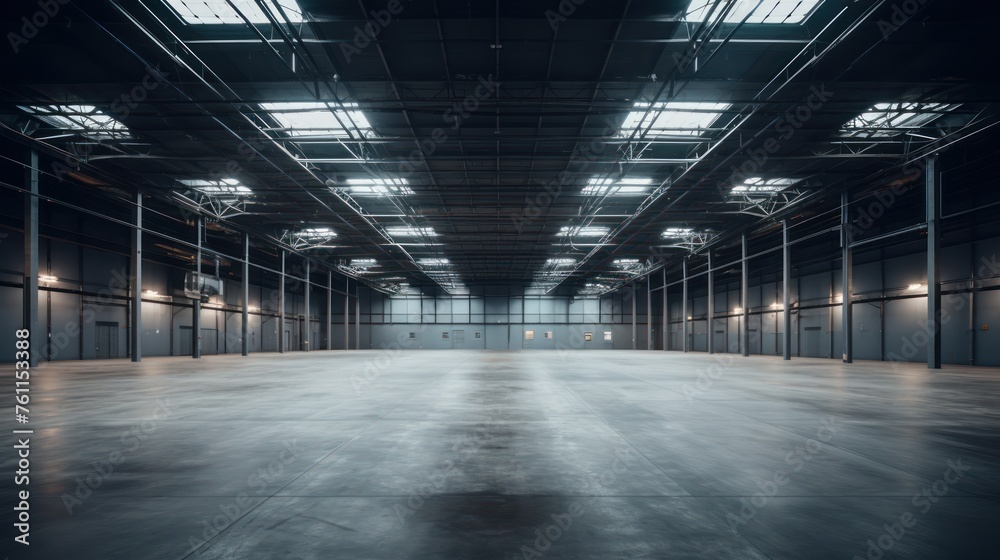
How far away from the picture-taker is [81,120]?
64.6ft

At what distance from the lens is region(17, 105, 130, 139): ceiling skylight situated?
18469mm

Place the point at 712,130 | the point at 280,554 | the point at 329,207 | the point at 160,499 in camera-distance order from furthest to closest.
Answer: the point at 329,207 → the point at 712,130 → the point at 160,499 → the point at 280,554

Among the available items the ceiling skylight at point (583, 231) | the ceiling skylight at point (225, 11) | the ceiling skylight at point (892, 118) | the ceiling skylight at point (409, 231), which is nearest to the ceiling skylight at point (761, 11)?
the ceiling skylight at point (892, 118)

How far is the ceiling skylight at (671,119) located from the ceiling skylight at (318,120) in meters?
10.2

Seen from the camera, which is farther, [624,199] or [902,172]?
[624,199]

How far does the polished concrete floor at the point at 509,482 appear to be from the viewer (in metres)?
3.27

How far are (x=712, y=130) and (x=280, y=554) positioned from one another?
832 inches

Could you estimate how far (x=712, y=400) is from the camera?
33.9 feet

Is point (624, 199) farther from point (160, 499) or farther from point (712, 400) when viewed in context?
point (160, 499)

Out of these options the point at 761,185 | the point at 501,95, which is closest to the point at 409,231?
the point at 501,95

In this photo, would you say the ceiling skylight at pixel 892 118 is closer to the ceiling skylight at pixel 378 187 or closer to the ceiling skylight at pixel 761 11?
the ceiling skylight at pixel 761 11

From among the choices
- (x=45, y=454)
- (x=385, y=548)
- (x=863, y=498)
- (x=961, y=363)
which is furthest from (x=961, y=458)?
(x=961, y=363)

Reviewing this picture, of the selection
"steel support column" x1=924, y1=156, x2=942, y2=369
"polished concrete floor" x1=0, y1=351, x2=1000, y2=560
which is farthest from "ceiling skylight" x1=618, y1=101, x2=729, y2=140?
"polished concrete floor" x1=0, y1=351, x2=1000, y2=560

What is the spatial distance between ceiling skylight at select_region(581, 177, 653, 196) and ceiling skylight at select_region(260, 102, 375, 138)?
39.1 ft
